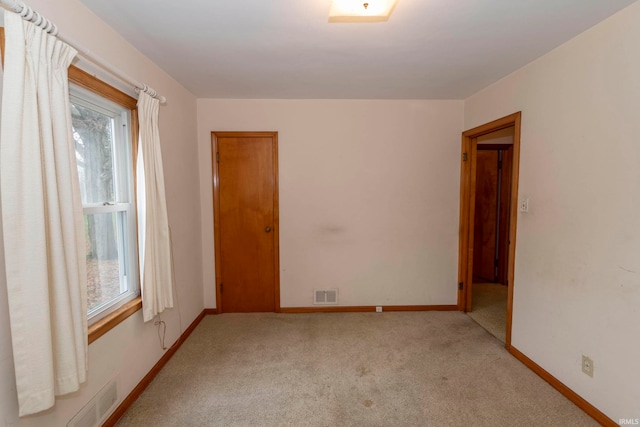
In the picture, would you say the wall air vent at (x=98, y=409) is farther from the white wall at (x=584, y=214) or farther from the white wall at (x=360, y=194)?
the white wall at (x=584, y=214)

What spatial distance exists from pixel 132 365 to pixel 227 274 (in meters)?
1.38

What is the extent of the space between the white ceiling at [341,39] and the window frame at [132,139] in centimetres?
37

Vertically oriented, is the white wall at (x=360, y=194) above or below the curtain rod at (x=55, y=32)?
below

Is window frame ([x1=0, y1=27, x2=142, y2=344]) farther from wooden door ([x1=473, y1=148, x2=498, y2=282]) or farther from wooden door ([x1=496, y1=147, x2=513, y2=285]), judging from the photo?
wooden door ([x1=496, y1=147, x2=513, y2=285])

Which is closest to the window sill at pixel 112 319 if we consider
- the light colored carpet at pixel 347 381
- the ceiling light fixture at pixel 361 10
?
the light colored carpet at pixel 347 381

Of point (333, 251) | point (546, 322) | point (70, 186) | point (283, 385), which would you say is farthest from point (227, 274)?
point (546, 322)

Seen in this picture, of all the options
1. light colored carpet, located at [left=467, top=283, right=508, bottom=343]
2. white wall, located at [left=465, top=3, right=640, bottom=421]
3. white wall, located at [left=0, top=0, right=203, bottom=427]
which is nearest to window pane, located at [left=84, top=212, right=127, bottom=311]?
white wall, located at [left=0, top=0, right=203, bottom=427]

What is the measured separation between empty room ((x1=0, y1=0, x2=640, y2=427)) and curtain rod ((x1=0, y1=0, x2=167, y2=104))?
1 cm

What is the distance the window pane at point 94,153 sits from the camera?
1.60 meters

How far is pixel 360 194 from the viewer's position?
318cm

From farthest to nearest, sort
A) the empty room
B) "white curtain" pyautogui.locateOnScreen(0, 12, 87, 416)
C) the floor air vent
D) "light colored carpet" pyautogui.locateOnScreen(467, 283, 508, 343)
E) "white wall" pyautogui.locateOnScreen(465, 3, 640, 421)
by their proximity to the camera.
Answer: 1. the floor air vent
2. "light colored carpet" pyautogui.locateOnScreen(467, 283, 508, 343)
3. "white wall" pyautogui.locateOnScreen(465, 3, 640, 421)
4. the empty room
5. "white curtain" pyautogui.locateOnScreen(0, 12, 87, 416)

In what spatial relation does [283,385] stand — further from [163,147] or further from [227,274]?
[163,147]

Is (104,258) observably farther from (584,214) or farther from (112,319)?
(584,214)

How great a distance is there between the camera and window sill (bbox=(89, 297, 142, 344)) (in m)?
1.55
